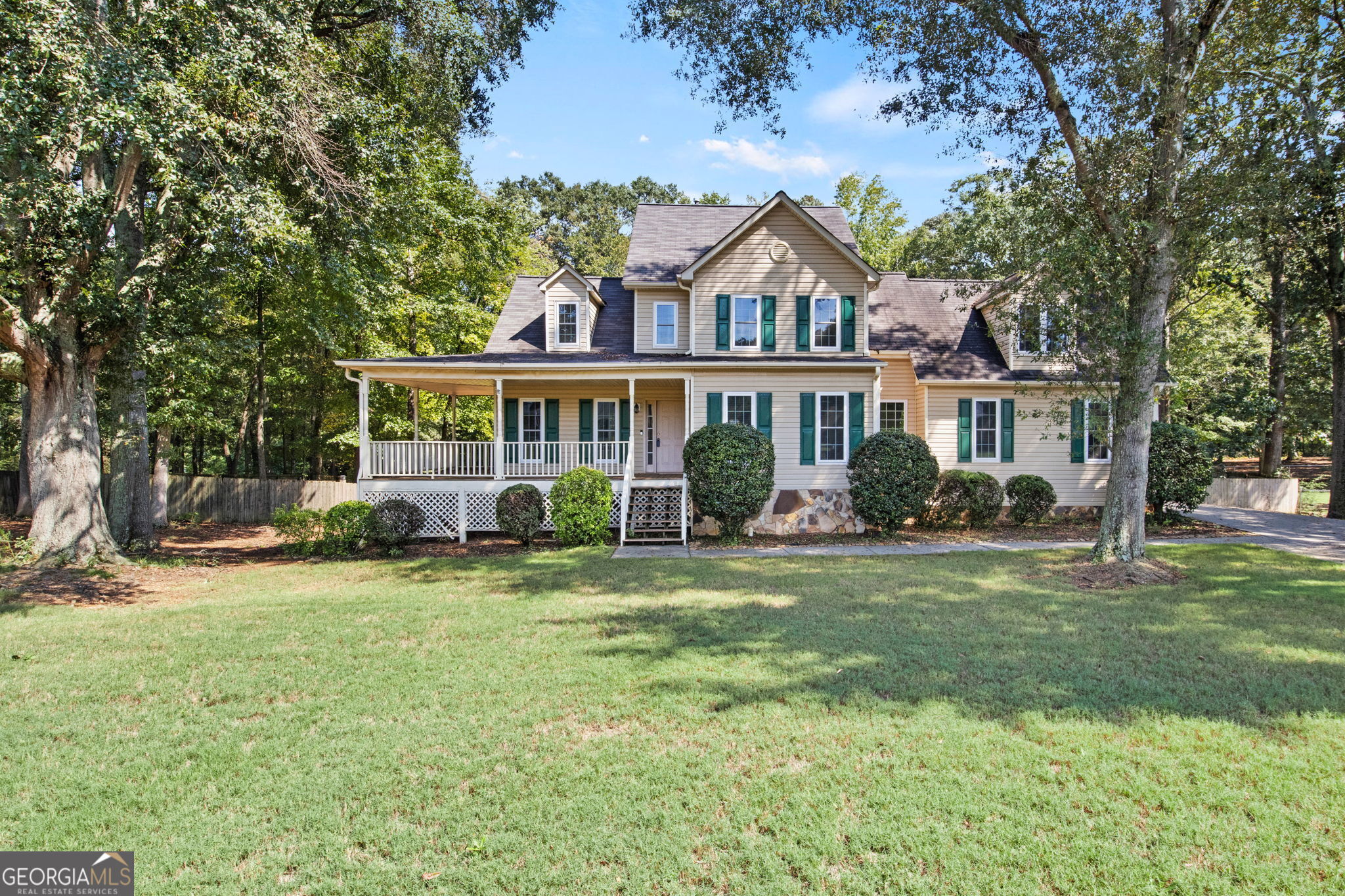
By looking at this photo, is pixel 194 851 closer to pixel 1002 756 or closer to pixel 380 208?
Result: pixel 1002 756

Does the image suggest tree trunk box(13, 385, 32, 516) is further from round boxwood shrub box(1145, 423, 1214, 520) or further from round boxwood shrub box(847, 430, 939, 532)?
round boxwood shrub box(1145, 423, 1214, 520)

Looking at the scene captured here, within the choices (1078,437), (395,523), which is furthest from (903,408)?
(395,523)

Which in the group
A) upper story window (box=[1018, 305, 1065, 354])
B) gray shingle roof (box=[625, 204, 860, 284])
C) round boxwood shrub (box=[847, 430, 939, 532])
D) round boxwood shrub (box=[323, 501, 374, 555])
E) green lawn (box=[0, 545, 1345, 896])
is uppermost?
gray shingle roof (box=[625, 204, 860, 284])

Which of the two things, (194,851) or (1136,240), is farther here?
(1136,240)

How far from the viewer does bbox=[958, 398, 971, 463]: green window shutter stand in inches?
637

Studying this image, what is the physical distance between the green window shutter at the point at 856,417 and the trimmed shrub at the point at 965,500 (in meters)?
2.26

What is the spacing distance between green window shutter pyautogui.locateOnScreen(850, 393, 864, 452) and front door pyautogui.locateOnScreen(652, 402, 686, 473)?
451 centimetres

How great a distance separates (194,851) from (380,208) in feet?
35.5

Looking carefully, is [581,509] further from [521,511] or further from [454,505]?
[454,505]

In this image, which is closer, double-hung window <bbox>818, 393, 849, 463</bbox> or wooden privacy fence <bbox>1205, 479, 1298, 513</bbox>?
double-hung window <bbox>818, 393, 849, 463</bbox>

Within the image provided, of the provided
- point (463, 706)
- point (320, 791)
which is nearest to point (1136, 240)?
point (463, 706)

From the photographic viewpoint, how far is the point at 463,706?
15.2 ft

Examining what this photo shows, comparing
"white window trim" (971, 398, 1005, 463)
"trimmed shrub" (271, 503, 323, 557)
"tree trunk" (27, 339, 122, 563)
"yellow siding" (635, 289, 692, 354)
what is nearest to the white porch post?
"trimmed shrub" (271, 503, 323, 557)

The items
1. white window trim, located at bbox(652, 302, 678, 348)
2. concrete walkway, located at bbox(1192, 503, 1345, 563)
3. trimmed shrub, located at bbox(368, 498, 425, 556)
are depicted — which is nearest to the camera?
concrete walkway, located at bbox(1192, 503, 1345, 563)
